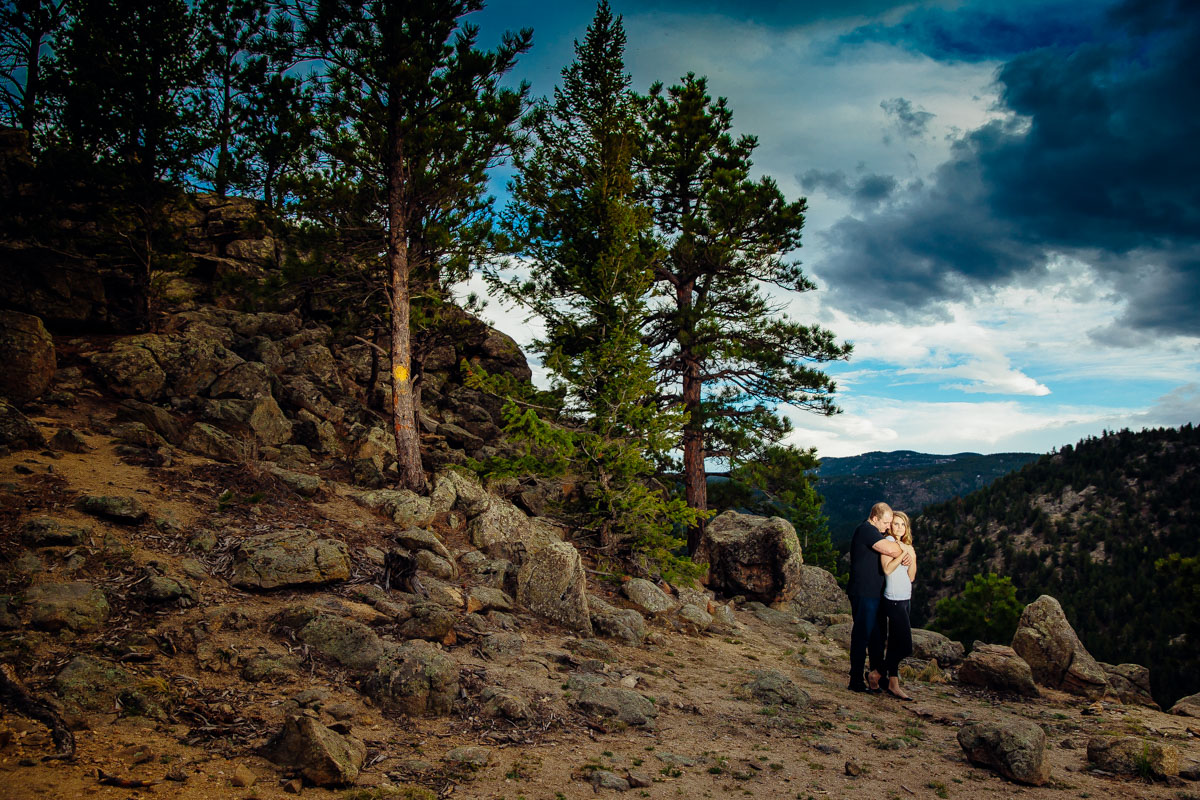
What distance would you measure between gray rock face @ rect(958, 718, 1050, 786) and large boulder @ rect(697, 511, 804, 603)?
40.2 ft

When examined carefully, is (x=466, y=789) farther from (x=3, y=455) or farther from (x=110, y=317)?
(x=110, y=317)

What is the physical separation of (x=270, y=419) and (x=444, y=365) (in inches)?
463

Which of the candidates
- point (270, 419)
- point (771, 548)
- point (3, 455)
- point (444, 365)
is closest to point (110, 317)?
point (270, 419)

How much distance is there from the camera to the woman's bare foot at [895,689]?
9234 mm

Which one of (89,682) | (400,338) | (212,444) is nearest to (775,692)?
(89,682)

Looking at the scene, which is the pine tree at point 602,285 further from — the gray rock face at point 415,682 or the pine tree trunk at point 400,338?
the gray rock face at point 415,682

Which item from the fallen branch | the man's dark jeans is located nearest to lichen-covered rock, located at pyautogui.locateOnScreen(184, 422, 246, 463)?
the fallen branch

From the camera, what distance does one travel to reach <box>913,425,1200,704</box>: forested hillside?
90625 mm

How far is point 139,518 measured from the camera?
326 inches

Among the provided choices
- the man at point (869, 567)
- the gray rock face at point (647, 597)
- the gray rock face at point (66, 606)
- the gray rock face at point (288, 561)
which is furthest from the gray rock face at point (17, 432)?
the man at point (869, 567)

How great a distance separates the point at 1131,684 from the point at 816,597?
806cm

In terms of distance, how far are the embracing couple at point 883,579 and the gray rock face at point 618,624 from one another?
4.08 metres

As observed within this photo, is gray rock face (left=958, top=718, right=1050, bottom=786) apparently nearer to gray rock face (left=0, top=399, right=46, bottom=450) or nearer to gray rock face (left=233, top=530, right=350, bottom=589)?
gray rock face (left=233, top=530, right=350, bottom=589)

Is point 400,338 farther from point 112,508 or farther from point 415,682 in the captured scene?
point 415,682
